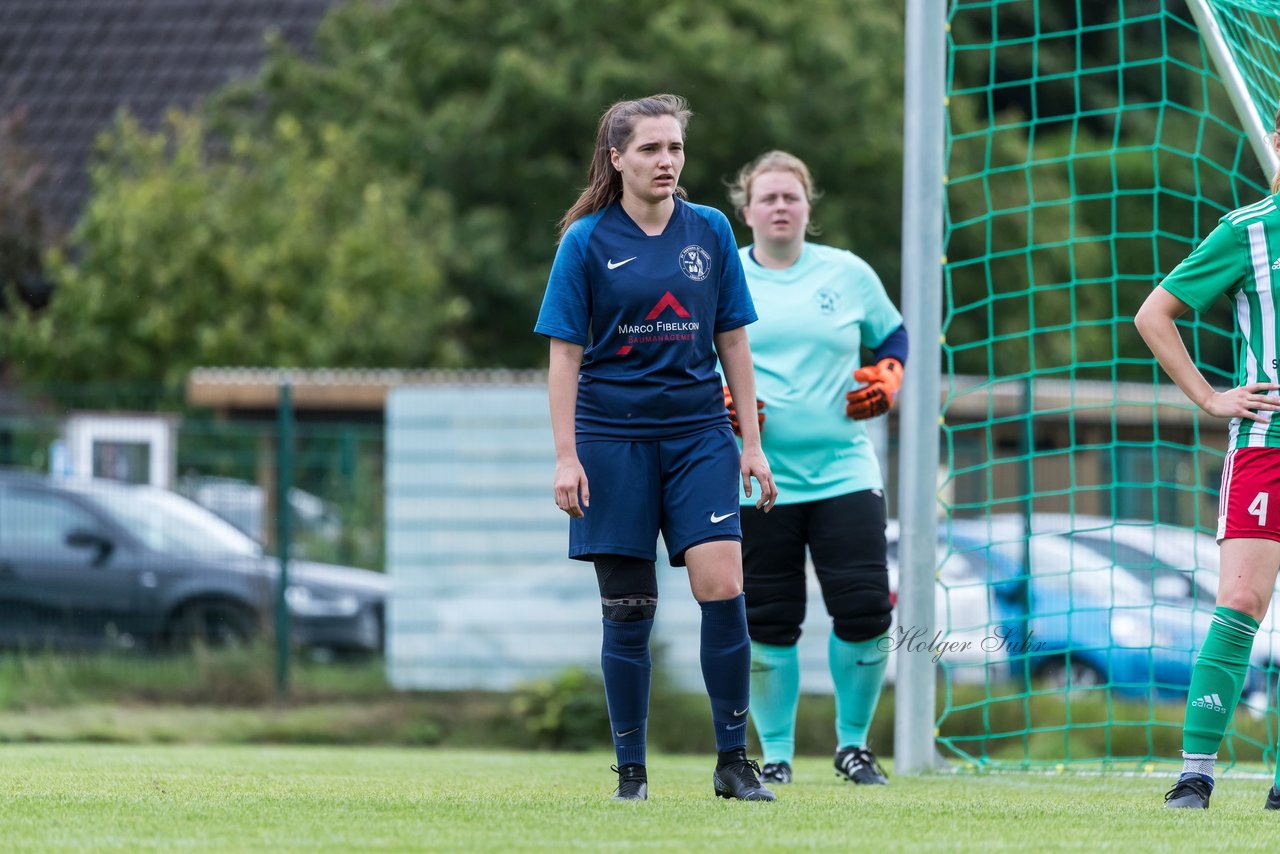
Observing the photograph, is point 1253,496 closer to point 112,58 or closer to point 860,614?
point 860,614

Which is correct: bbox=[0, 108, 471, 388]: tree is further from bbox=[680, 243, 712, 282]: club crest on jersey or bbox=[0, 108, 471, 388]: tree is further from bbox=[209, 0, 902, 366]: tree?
bbox=[680, 243, 712, 282]: club crest on jersey

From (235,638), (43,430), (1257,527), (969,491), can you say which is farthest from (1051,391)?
(1257,527)

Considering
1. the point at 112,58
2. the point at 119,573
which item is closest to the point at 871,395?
the point at 119,573

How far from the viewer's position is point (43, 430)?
12.9 meters

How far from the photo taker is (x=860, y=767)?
6.48m

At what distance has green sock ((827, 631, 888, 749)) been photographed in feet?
21.8

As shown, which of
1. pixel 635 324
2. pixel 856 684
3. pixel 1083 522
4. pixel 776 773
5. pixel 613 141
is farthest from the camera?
pixel 1083 522

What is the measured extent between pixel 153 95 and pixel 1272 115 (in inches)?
805

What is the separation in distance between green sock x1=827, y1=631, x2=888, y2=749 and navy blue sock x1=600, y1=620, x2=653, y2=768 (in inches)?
59.0

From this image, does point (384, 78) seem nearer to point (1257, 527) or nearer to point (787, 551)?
point (787, 551)

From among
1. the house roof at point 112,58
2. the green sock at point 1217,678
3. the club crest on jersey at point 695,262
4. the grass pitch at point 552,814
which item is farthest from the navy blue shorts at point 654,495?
the house roof at point 112,58

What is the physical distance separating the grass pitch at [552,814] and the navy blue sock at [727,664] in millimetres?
206

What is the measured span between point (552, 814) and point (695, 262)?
1.58 metres

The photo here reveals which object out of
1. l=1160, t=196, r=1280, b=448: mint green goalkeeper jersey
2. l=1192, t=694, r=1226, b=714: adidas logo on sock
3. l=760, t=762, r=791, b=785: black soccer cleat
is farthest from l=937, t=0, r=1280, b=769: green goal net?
l=1192, t=694, r=1226, b=714: adidas logo on sock
